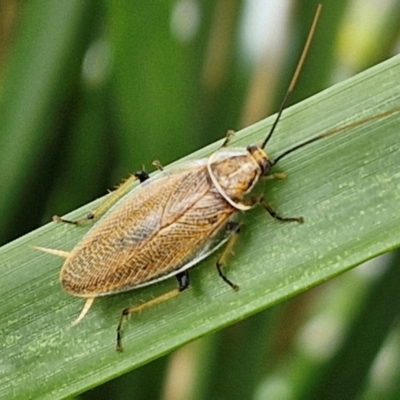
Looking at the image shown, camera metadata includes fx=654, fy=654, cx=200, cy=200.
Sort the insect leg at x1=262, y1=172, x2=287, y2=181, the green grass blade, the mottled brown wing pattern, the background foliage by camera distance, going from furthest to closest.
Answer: the background foliage
the mottled brown wing pattern
the insect leg at x1=262, y1=172, x2=287, y2=181
the green grass blade

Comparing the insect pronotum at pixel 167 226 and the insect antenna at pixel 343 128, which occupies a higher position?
the insect antenna at pixel 343 128

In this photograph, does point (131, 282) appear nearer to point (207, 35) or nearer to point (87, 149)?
point (87, 149)

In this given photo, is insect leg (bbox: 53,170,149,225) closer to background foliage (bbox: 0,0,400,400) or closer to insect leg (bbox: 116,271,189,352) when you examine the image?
background foliage (bbox: 0,0,400,400)

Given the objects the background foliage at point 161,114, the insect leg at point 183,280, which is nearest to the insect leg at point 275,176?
the background foliage at point 161,114

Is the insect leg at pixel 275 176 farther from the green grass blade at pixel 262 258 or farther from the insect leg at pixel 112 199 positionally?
the insect leg at pixel 112 199

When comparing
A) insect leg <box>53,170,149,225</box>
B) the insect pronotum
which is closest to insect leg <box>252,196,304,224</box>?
the insect pronotum

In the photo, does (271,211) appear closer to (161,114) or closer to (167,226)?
(167,226)

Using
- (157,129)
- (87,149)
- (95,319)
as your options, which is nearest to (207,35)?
(157,129)
